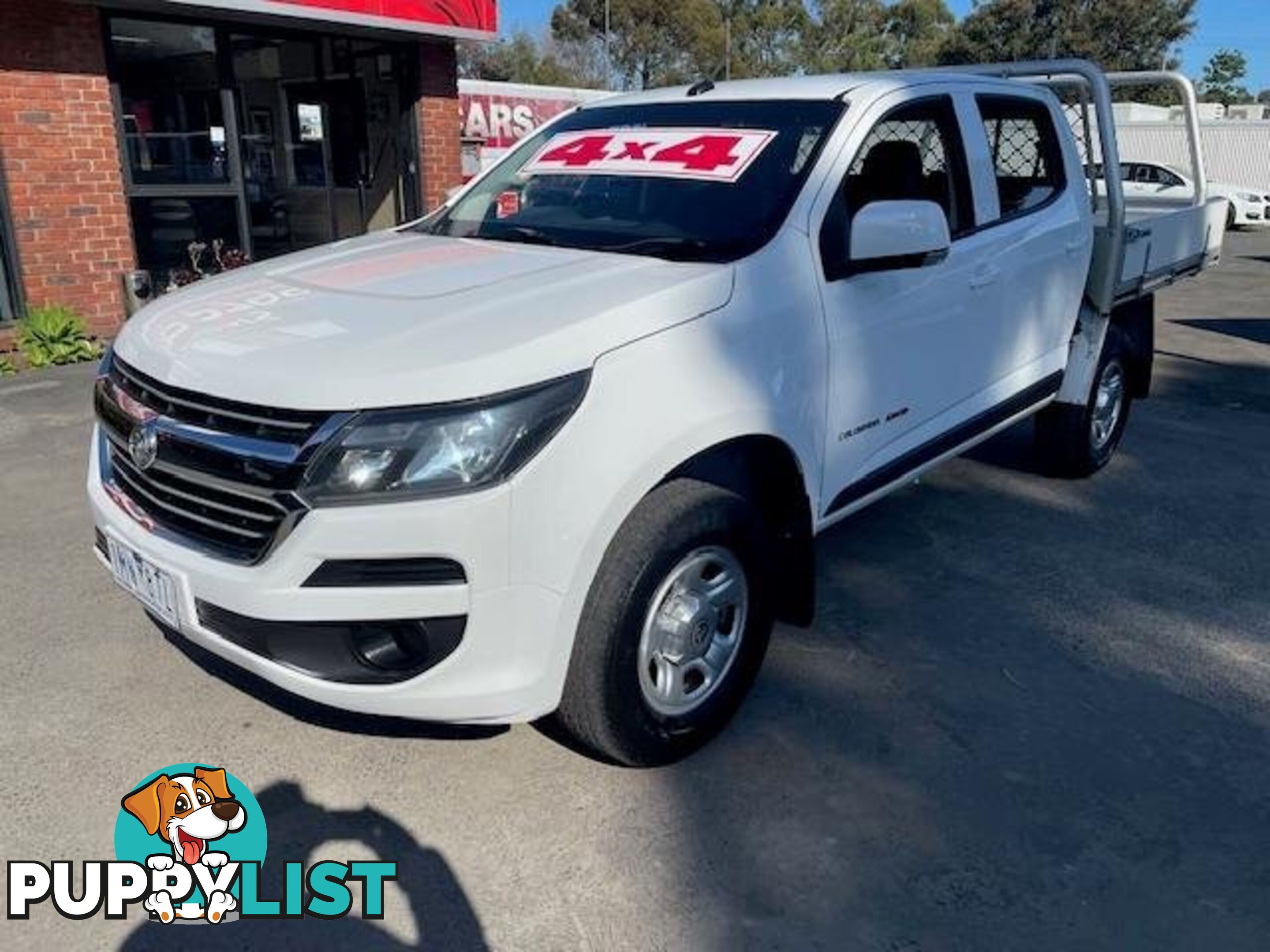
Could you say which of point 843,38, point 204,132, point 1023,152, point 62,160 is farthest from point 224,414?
point 843,38

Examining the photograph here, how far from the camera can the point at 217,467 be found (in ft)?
8.08

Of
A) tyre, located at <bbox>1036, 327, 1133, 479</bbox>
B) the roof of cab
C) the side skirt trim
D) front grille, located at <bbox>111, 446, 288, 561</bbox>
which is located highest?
the roof of cab

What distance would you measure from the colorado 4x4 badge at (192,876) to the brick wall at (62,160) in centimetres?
684

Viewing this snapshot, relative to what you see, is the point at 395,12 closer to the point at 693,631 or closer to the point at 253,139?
the point at 253,139

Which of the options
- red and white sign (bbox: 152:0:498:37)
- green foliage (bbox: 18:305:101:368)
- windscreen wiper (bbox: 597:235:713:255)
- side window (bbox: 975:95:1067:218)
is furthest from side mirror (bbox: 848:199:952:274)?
green foliage (bbox: 18:305:101:368)

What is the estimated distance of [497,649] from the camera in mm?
2379

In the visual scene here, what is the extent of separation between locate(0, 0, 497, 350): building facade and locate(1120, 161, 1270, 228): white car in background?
26.4 ft

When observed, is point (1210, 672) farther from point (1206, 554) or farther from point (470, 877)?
point (470, 877)

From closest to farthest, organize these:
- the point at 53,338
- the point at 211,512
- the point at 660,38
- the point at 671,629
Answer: the point at 211,512 < the point at 671,629 < the point at 53,338 < the point at 660,38

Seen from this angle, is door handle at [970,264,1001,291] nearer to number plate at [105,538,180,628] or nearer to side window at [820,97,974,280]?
side window at [820,97,974,280]

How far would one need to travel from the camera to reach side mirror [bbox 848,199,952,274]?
120 inches

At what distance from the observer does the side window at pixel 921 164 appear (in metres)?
3.76

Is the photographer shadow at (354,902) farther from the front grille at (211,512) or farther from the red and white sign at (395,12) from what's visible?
the red and white sign at (395,12)

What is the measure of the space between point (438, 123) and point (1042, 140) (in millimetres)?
7637
